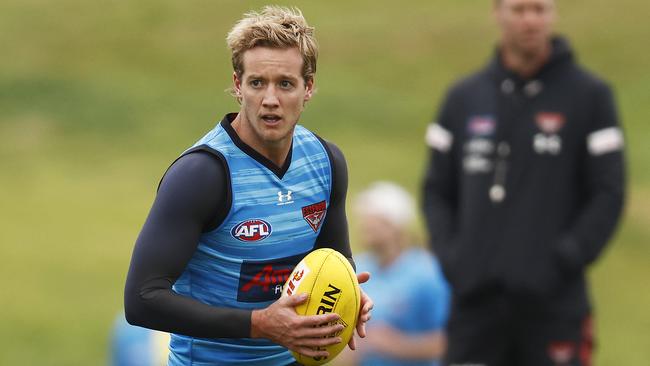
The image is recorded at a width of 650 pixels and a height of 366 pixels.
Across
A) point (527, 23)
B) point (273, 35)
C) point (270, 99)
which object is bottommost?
point (270, 99)

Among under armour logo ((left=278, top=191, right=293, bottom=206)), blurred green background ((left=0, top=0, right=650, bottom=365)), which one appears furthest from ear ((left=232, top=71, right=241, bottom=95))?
blurred green background ((left=0, top=0, right=650, bottom=365))

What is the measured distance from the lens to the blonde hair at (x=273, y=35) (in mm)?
5988

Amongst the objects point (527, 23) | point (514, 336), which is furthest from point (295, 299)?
point (527, 23)

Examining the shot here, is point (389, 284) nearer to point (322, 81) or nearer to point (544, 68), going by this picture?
point (544, 68)

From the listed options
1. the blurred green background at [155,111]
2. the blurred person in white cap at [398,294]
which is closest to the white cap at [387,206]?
the blurred person in white cap at [398,294]

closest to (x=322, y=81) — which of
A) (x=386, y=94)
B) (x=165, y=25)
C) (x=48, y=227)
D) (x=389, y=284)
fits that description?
(x=386, y=94)

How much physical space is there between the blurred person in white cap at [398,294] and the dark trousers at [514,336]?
1.00 m

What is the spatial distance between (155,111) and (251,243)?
22.2 m

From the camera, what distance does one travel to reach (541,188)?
29.9ft

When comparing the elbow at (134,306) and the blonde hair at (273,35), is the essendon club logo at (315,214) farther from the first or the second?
the elbow at (134,306)

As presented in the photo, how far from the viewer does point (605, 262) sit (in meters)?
19.8

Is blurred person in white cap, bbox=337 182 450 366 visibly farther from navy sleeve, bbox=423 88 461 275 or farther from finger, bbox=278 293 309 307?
finger, bbox=278 293 309 307

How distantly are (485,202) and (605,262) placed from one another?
11.0 metres

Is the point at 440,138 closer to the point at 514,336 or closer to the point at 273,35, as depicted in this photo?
the point at 514,336
